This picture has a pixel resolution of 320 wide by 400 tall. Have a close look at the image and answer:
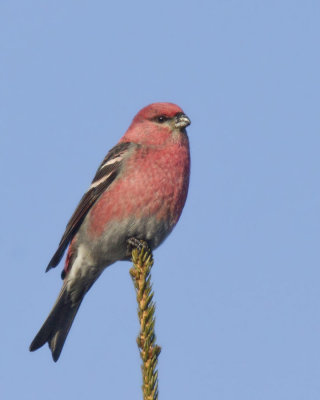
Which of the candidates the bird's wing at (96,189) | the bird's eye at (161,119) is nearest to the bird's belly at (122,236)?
the bird's wing at (96,189)

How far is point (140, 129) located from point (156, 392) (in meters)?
3.28

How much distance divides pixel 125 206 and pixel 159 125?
2.96 ft

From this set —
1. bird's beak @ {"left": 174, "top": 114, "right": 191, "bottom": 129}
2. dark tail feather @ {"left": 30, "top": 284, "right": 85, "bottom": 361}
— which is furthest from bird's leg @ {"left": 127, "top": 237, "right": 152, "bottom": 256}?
bird's beak @ {"left": 174, "top": 114, "right": 191, "bottom": 129}

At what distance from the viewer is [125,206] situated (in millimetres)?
5004

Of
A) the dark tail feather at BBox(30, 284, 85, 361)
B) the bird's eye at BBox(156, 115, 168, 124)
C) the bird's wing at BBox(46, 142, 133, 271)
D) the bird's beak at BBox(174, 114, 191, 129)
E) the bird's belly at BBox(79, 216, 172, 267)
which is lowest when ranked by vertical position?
the dark tail feather at BBox(30, 284, 85, 361)

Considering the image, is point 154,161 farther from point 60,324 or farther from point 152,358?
point 152,358

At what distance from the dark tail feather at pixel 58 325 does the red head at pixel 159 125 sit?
4.70ft

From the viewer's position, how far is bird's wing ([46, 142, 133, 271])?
208 inches

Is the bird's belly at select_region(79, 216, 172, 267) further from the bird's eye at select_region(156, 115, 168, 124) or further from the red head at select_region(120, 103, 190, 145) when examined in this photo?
the bird's eye at select_region(156, 115, 168, 124)

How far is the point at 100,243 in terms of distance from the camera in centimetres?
518

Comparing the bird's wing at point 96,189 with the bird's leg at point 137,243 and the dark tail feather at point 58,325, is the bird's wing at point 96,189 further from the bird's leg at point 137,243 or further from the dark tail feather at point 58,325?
the bird's leg at point 137,243

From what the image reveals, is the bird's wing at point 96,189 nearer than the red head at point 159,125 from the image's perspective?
Yes

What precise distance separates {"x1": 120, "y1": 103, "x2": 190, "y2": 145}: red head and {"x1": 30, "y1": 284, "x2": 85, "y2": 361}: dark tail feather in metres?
1.43

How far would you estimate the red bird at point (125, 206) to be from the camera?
5.00 metres
